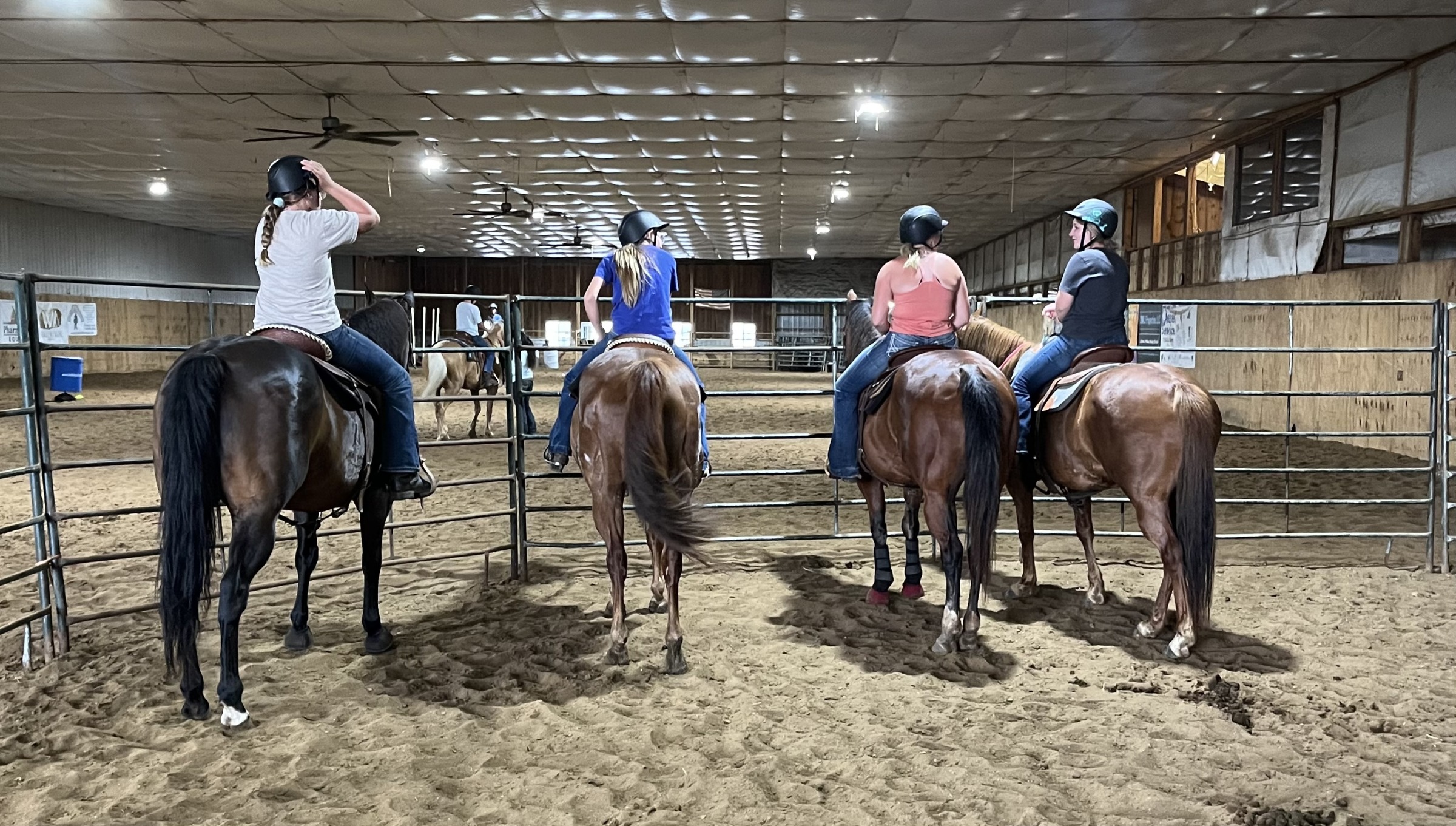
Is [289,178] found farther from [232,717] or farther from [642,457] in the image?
[232,717]

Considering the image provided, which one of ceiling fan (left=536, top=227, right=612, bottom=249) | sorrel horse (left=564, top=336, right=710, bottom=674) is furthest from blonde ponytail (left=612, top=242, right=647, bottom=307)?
ceiling fan (left=536, top=227, right=612, bottom=249)

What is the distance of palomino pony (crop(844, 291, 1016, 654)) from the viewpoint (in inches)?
→ 148

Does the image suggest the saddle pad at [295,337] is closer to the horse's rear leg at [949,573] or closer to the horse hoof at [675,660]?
the horse hoof at [675,660]

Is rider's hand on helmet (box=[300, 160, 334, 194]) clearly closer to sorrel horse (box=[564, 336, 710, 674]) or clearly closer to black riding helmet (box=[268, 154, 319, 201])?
black riding helmet (box=[268, 154, 319, 201])

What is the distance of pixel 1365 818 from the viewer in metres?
2.53

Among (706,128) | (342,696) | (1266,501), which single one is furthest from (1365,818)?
(706,128)

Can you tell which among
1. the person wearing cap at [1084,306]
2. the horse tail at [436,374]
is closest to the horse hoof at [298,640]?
the person wearing cap at [1084,306]

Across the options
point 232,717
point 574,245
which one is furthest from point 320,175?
point 574,245

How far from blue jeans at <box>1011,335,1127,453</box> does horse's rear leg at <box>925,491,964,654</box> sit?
860mm

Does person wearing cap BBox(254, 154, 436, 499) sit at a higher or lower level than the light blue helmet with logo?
lower

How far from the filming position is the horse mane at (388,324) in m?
4.33

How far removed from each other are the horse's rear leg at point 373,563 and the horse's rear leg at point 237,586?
2.52ft

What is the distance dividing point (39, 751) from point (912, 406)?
3.64m

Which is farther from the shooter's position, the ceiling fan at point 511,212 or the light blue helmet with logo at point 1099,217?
the ceiling fan at point 511,212
